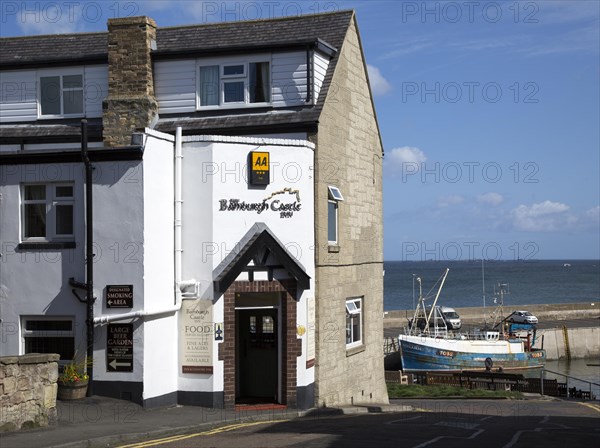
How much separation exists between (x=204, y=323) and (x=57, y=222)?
4.18 meters

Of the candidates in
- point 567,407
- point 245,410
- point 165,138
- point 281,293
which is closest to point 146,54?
point 165,138

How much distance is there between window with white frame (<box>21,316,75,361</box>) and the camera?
20.0 m

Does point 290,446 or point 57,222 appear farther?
point 57,222

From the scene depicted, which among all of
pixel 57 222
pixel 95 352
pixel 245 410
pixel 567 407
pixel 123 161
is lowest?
pixel 567 407

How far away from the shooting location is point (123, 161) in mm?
19484

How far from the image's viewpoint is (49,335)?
66.0 feet

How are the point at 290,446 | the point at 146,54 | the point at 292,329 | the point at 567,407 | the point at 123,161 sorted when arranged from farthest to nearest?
the point at 567,407
the point at 146,54
the point at 292,329
the point at 123,161
the point at 290,446

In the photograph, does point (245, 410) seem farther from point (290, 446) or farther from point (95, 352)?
point (290, 446)

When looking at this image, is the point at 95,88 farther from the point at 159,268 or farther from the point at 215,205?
the point at 159,268

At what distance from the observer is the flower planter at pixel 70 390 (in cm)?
1916

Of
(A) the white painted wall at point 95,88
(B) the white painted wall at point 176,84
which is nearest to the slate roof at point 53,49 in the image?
(A) the white painted wall at point 95,88

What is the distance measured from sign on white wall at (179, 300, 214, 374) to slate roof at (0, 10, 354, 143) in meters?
5.23

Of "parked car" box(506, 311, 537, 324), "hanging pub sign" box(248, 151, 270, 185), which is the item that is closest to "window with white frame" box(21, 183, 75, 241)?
"hanging pub sign" box(248, 151, 270, 185)

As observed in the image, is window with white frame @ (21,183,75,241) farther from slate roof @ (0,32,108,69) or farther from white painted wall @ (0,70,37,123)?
white painted wall @ (0,70,37,123)
